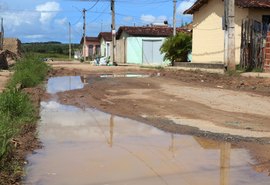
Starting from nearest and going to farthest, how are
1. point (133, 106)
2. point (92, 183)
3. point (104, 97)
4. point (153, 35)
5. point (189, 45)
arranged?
point (92, 183), point (133, 106), point (104, 97), point (189, 45), point (153, 35)

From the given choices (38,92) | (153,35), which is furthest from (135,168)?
(153,35)

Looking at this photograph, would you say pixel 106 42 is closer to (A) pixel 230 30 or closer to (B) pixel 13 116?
(A) pixel 230 30

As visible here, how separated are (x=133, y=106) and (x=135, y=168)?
18.4 ft

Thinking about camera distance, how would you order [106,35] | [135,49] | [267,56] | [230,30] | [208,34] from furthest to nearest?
[106,35] → [135,49] → [208,34] → [230,30] → [267,56]

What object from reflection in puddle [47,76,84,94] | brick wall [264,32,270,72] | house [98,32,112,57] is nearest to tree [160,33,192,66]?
brick wall [264,32,270,72]

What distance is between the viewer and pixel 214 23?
2931cm

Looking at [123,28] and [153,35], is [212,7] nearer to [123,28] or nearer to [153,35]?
[153,35]

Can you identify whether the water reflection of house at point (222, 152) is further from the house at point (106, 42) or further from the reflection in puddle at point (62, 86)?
the house at point (106, 42)

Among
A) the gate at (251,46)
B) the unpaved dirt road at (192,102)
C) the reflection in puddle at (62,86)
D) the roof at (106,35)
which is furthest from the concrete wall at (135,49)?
the unpaved dirt road at (192,102)

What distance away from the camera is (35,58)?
2444 cm

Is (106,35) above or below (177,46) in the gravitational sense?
above

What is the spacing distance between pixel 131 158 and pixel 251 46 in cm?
1632

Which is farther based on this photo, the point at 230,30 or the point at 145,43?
the point at 145,43

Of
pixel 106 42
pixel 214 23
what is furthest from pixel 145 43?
pixel 106 42
